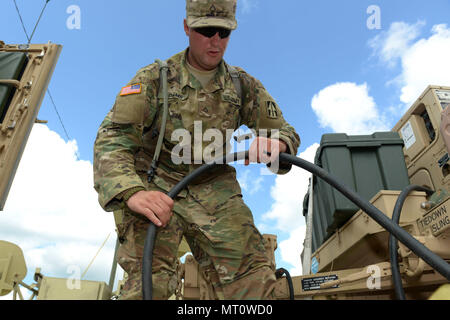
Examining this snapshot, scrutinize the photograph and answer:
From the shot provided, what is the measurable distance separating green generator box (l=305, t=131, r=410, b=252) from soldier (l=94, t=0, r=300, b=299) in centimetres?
72

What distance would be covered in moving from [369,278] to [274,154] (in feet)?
2.96

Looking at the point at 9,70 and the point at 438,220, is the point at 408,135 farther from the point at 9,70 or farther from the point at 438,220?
the point at 9,70

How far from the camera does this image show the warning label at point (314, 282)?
2139 millimetres

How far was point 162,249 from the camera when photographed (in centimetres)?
177

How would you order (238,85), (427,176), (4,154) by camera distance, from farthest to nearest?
(4,154), (427,176), (238,85)

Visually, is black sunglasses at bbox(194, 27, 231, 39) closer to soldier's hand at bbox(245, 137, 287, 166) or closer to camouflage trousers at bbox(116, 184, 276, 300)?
soldier's hand at bbox(245, 137, 287, 166)

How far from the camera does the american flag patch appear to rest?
195 centimetres

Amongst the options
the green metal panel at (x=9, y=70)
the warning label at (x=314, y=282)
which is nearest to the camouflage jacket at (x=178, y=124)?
the warning label at (x=314, y=282)

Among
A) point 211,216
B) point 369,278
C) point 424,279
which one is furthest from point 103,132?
point 424,279

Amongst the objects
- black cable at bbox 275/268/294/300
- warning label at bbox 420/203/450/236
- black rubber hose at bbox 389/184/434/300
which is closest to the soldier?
black cable at bbox 275/268/294/300

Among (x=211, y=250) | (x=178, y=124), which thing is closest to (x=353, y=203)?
(x=211, y=250)

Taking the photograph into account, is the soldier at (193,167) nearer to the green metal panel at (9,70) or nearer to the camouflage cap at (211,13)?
the camouflage cap at (211,13)

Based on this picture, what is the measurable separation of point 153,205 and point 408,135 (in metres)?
2.92

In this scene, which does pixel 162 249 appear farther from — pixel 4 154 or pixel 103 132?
pixel 4 154
